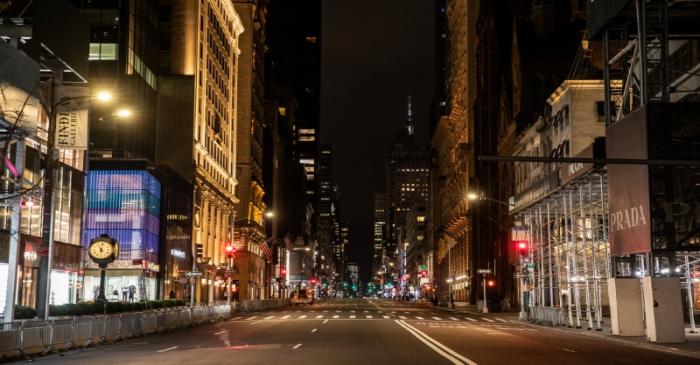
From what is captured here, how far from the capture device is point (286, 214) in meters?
186

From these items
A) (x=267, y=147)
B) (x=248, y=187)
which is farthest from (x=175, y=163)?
(x=267, y=147)

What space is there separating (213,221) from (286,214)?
91179 mm

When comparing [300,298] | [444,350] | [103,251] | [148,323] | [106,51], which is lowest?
[444,350]

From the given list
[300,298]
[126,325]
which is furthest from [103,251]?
[300,298]

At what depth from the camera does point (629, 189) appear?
33.3 metres

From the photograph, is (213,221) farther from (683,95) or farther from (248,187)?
(683,95)

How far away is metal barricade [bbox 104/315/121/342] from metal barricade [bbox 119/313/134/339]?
30 centimetres

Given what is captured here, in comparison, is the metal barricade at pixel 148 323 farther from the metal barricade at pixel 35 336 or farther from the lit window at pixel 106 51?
the lit window at pixel 106 51

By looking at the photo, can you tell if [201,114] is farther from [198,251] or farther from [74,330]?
[74,330]

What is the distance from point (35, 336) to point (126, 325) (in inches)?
351

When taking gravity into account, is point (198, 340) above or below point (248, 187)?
below

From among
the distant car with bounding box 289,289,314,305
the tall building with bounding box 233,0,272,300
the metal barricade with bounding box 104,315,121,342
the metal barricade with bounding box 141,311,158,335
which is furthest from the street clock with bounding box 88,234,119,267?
the tall building with bounding box 233,0,272,300

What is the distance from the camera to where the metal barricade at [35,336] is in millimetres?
23125

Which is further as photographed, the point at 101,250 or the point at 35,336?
the point at 101,250
